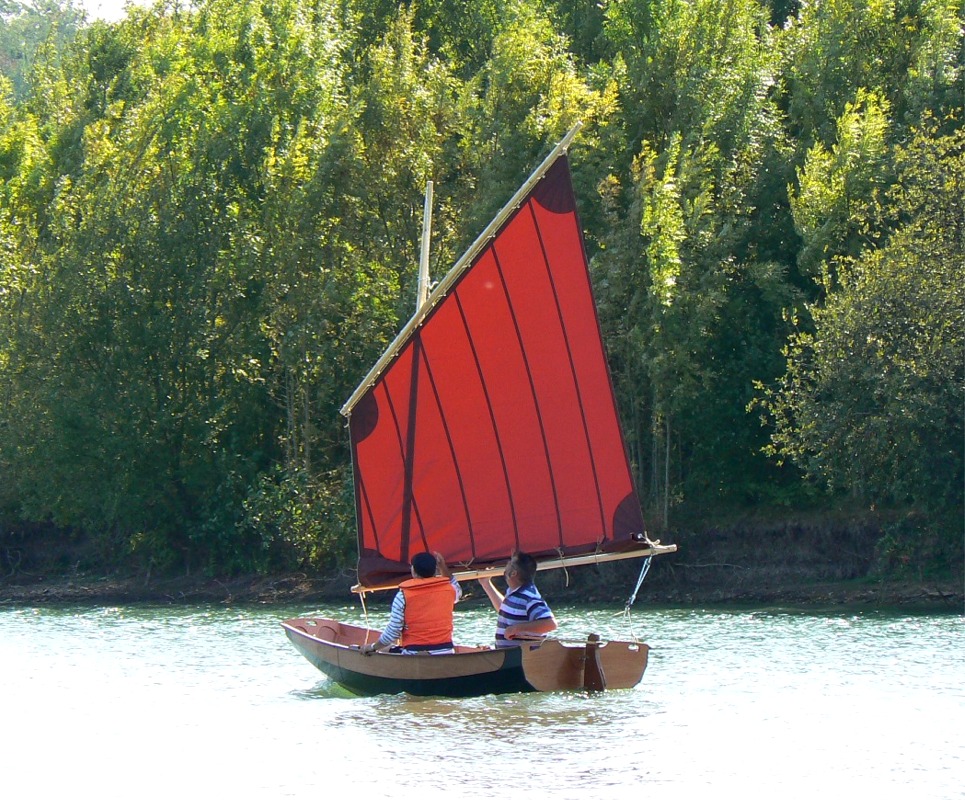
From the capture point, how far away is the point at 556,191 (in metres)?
15.6

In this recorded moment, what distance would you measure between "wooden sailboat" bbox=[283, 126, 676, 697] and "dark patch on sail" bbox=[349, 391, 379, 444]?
21 millimetres

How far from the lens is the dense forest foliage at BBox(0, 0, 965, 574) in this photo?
27.6 meters

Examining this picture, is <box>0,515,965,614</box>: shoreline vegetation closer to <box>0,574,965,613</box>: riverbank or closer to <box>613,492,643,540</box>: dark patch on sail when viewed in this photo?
<box>0,574,965,613</box>: riverbank

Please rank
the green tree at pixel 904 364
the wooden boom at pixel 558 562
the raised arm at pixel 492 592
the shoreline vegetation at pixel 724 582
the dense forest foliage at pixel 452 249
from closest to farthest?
the wooden boom at pixel 558 562
the raised arm at pixel 492 592
the green tree at pixel 904 364
the shoreline vegetation at pixel 724 582
the dense forest foliage at pixel 452 249

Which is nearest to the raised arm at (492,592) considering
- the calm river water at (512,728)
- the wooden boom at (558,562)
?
the wooden boom at (558,562)

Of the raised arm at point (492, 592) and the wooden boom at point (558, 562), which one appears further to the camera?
the raised arm at point (492, 592)

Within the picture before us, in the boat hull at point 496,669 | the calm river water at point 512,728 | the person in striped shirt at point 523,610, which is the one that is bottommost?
the calm river water at point 512,728

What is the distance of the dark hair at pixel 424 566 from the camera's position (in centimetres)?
1465

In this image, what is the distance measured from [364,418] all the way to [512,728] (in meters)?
3.69

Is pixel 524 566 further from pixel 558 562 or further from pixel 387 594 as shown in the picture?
pixel 387 594

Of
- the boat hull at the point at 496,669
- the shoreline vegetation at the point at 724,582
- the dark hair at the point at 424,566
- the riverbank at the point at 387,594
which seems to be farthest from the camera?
the shoreline vegetation at the point at 724,582

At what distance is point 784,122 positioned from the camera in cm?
3198

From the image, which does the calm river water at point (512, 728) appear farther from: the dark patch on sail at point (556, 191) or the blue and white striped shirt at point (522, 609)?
the dark patch on sail at point (556, 191)

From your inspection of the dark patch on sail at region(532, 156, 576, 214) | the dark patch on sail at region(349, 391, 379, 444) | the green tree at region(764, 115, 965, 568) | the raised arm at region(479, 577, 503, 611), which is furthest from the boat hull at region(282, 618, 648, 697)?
the green tree at region(764, 115, 965, 568)
